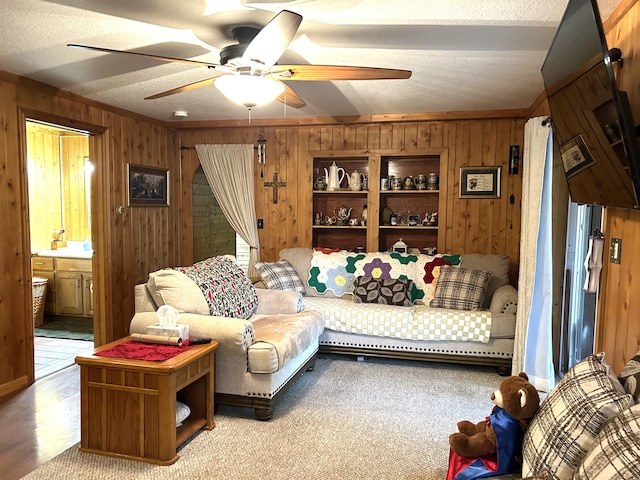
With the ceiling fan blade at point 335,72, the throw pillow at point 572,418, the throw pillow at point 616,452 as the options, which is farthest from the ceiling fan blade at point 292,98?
the throw pillow at point 616,452

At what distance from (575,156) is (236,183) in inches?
151

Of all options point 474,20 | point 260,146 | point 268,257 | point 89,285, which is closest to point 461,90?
point 474,20

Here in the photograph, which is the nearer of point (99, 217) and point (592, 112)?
point (592, 112)

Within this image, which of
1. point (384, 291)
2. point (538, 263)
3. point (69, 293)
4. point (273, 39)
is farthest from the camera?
point (69, 293)

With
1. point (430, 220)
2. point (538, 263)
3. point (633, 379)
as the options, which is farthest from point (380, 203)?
point (633, 379)

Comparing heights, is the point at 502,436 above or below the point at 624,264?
below

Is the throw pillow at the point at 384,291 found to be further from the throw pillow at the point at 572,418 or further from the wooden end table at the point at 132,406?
the throw pillow at the point at 572,418

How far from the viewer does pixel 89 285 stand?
5.40m

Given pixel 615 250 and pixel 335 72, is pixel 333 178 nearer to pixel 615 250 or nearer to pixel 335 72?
pixel 335 72

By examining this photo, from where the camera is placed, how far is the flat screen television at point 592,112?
157 cm

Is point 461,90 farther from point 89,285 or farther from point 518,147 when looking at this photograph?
point 89,285

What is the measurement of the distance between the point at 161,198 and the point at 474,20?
3902 mm

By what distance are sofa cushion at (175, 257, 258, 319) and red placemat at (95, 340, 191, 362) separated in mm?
523

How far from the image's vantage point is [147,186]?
4.96 meters
